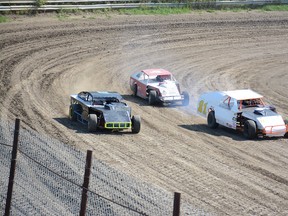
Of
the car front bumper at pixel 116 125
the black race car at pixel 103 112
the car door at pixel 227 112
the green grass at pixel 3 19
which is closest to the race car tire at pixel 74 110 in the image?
the black race car at pixel 103 112

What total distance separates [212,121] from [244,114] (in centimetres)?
140

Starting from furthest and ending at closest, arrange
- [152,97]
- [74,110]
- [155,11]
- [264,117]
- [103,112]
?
[155,11] → [152,97] → [74,110] → [264,117] → [103,112]

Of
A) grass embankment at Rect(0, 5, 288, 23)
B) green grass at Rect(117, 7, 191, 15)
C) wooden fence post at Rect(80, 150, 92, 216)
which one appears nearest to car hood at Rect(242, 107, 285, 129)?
wooden fence post at Rect(80, 150, 92, 216)

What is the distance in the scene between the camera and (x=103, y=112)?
963 inches

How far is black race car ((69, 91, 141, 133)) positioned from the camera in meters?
24.1

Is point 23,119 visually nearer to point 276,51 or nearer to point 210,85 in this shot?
point 210,85

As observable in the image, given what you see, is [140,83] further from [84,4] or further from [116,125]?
[84,4]

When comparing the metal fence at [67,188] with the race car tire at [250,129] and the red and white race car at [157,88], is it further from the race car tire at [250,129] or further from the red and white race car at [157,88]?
the red and white race car at [157,88]

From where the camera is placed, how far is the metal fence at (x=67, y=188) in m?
15.5

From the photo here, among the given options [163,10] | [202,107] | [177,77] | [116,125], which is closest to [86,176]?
[116,125]

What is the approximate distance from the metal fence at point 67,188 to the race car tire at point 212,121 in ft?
19.9

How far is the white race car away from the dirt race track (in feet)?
1.12

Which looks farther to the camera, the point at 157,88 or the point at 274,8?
the point at 274,8

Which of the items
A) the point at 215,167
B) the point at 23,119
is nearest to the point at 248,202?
the point at 215,167
